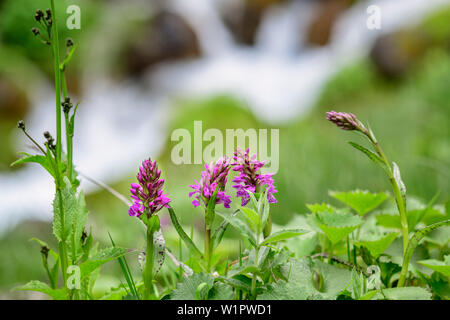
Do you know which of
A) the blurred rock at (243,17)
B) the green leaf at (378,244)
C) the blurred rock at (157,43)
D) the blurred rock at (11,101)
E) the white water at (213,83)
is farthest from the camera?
the blurred rock at (243,17)

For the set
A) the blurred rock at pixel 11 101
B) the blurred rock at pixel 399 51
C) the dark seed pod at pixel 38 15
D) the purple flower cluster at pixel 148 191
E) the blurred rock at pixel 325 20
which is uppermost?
the blurred rock at pixel 325 20

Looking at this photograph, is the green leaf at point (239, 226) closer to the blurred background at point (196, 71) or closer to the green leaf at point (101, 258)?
the green leaf at point (101, 258)

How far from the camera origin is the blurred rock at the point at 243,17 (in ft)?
21.7

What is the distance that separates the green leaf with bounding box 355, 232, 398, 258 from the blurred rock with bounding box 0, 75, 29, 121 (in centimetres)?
548

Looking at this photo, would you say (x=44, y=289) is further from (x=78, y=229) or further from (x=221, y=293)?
(x=221, y=293)

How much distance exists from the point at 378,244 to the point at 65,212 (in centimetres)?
33

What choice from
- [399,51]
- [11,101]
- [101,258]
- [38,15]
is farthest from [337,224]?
[399,51]

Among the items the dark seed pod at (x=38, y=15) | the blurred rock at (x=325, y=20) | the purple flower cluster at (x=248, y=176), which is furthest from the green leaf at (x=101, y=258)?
the blurred rock at (x=325, y=20)

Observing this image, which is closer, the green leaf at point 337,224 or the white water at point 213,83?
the green leaf at point 337,224

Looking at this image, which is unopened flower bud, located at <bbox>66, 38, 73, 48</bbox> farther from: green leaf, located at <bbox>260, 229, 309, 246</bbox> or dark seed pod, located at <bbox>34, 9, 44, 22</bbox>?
green leaf, located at <bbox>260, 229, 309, 246</bbox>

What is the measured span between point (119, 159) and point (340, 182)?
409 centimetres

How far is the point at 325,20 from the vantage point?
265 inches

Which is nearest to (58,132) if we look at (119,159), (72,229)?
(72,229)

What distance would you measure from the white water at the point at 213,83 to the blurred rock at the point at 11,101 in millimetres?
141
